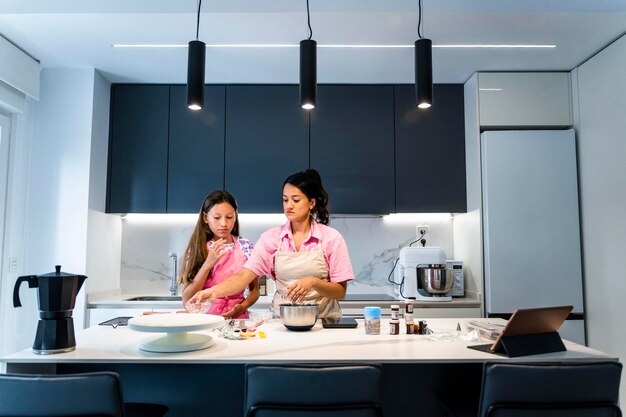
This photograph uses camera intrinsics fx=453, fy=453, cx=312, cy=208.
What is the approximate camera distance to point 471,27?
2.63 metres

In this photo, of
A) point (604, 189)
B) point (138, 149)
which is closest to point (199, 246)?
point (138, 149)

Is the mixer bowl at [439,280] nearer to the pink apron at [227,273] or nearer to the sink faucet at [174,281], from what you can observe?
the pink apron at [227,273]

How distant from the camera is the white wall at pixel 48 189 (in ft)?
10.1

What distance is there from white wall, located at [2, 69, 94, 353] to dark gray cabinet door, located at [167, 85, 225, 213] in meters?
0.58

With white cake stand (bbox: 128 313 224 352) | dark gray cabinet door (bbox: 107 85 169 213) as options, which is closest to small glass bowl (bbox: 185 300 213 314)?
white cake stand (bbox: 128 313 224 352)

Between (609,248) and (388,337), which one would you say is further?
(609,248)

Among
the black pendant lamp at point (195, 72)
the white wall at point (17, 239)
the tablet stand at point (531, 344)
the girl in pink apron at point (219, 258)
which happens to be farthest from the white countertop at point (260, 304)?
the black pendant lamp at point (195, 72)

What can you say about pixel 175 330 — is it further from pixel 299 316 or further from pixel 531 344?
pixel 531 344

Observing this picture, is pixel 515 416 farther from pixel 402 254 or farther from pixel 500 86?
pixel 500 86

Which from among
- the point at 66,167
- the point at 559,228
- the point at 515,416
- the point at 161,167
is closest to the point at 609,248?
the point at 559,228

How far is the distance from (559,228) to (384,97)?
157cm

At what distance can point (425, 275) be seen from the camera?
125 inches

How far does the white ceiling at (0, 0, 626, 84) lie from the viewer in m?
2.28

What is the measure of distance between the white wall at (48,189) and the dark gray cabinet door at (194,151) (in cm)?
58
